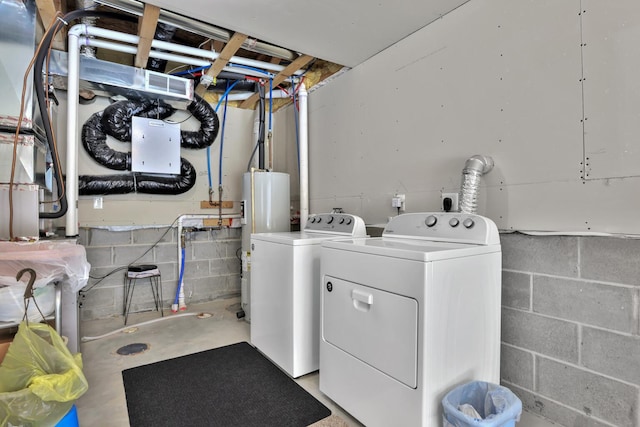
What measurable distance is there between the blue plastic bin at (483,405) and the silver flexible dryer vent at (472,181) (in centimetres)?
88

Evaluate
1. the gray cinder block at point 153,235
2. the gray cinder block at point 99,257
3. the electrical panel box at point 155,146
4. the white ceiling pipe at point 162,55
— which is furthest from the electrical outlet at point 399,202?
the gray cinder block at point 99,257

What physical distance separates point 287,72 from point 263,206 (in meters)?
1.30

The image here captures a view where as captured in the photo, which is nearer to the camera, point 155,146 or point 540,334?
point 540,334

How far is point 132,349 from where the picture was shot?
254 cm

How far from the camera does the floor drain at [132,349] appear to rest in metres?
2.47

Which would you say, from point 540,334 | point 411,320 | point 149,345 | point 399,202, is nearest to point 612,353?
point 540,334

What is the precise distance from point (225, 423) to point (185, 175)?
258 cm

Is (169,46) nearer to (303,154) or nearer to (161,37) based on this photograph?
(161,37)

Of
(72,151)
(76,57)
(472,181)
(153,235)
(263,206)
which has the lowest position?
(153,235)

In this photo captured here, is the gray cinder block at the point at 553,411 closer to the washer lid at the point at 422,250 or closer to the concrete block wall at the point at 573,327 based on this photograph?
the concrete block wall at the point at 573,327

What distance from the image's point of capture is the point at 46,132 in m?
2.47

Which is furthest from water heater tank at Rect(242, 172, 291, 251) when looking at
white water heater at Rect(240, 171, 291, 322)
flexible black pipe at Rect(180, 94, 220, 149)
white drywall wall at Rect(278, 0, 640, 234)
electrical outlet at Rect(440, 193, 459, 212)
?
electrical outlet at Rect(440, 193, 459, 212)

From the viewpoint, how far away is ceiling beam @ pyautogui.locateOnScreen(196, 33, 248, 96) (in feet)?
8.19

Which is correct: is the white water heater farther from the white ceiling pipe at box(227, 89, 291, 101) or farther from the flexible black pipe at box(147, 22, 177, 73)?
the flexible black pipe at box(147, 22, 177, 73)
